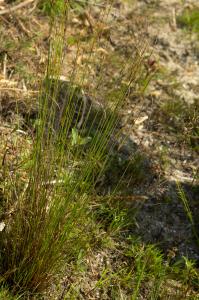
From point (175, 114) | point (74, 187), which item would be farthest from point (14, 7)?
point (74, 187)

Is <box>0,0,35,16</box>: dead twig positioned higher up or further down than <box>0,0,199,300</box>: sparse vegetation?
higher up

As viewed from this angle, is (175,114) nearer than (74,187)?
No

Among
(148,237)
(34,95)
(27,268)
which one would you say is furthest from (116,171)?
(27,268)

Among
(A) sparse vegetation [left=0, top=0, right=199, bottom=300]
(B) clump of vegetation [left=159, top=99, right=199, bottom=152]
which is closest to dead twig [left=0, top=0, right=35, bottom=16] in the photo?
(A) sparse vegetation [left=0, top=0, right=199, bottom=300]

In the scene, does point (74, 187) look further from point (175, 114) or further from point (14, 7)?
point (14, 7)

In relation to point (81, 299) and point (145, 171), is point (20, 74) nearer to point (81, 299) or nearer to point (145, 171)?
point (145, 171)

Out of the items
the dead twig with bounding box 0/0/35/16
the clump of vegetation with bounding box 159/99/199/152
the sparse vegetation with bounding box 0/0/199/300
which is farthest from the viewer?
the clump of vegetation with bounding box 159/99/199/152

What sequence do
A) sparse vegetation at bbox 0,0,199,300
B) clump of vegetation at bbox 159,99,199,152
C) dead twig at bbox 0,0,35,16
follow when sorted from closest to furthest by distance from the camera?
sparse vegetation at bbox 0,0,199,300 < dead twig at bbox 0,0,35,16 < clump of vegetation at bbox 159,99,199,152

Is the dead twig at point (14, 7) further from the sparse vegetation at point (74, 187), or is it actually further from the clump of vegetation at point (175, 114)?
the clump of vegetation at point (175, 114)

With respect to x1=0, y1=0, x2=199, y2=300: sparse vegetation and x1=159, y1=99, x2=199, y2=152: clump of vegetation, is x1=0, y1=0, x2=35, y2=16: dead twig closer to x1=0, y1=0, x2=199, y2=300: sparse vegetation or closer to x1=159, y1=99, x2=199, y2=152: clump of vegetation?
x1=0, y1=0, x2=199, y2=300: sparse vegetation

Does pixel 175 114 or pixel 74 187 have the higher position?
pixel 74 187

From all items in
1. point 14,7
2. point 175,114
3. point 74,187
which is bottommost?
point 175,114

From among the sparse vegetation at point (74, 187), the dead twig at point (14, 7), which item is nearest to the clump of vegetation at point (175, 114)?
the sparse vegetation at point (74, 187)

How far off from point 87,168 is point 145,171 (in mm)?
1238
